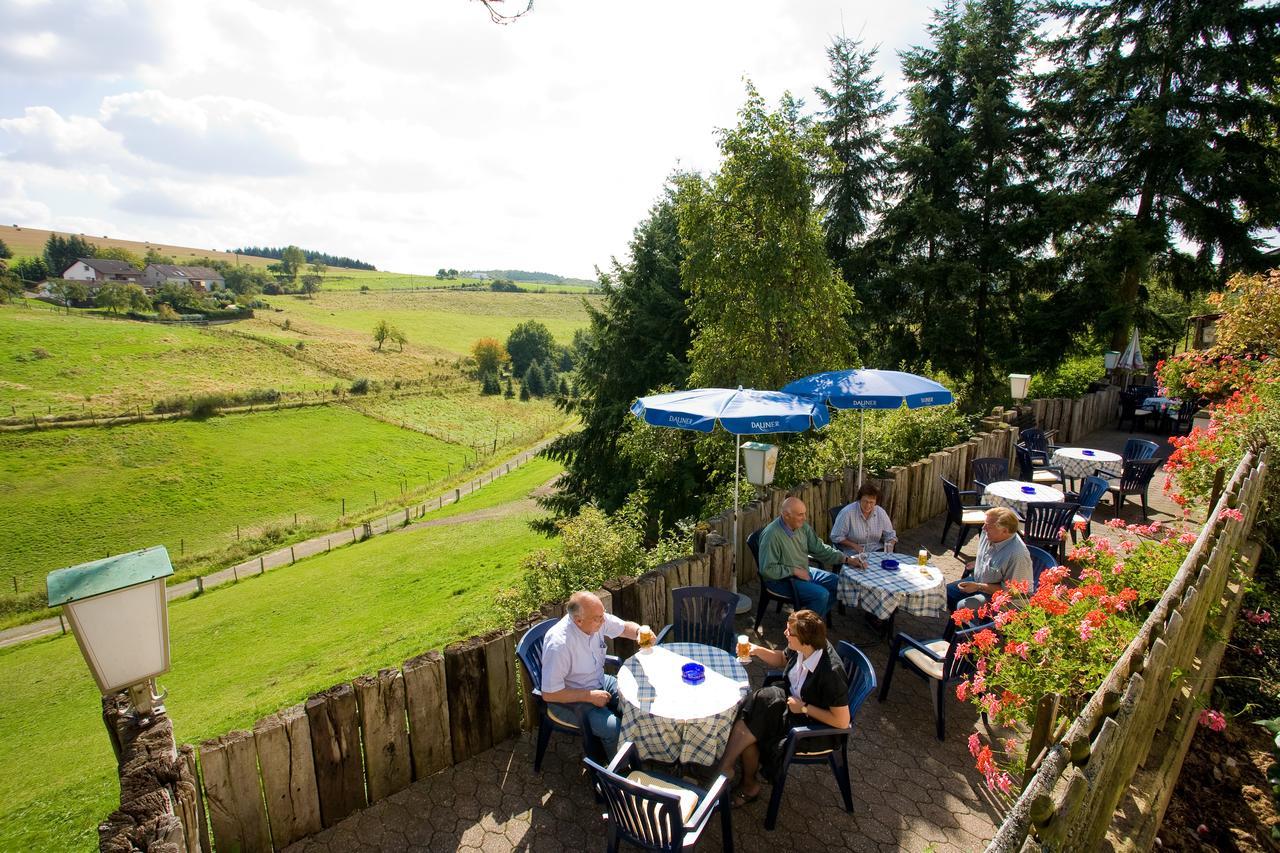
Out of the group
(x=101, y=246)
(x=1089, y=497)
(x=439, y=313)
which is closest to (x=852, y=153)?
(x=1089, y=497)

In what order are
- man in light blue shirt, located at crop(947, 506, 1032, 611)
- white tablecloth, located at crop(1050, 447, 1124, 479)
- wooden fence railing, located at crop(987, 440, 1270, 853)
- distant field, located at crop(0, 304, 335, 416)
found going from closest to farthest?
wooden fence railing, located at crop(987, 440, 1270, 853)
man in light blue shirt, located at crop(947, 506, 1032, 611)
white tablecloth, located at crop(1050, 447, 1124, 479)
distant field, located at crop(0, 304, 335, 416)

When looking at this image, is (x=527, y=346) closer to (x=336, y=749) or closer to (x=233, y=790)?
(x=336, y=749)

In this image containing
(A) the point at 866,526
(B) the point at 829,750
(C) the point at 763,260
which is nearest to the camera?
(B) the point at 829,750

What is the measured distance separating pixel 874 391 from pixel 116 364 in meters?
67.3

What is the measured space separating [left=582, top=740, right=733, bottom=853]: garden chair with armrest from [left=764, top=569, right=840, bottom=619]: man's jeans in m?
2.64

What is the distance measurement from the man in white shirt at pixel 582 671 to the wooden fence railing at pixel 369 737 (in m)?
0.51

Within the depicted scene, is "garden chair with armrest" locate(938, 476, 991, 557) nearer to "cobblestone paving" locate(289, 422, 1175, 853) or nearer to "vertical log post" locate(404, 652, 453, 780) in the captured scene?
"cobblestone paving" locate(289, 422, 1175, 853)

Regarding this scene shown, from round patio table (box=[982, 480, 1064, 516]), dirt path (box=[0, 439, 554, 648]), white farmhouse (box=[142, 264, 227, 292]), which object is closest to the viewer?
round patio table (box=[982, 480, 1064, 516])

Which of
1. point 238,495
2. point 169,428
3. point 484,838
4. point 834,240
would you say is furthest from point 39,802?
point 169,428

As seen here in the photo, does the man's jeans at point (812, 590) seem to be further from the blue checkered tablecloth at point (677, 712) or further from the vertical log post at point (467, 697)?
the vertical log post at point (467, 697)

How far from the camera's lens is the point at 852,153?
22.4 metres

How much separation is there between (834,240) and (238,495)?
37.2m

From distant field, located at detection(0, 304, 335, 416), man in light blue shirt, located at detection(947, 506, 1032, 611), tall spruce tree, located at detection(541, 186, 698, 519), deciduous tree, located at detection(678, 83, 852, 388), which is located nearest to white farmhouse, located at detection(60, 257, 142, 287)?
distant field, located at detection(0, 304, 335, 416)

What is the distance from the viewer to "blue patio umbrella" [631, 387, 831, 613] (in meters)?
5.99
